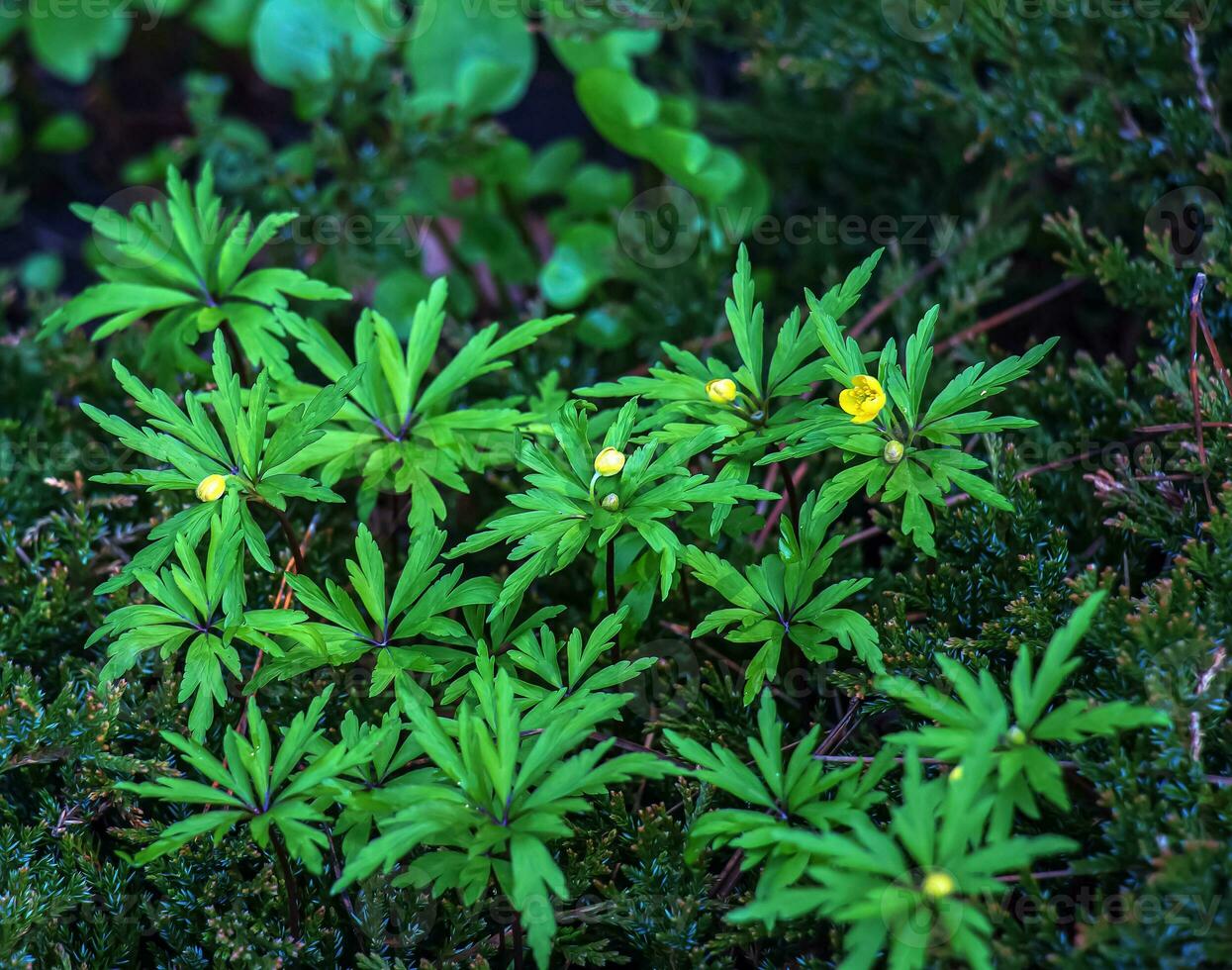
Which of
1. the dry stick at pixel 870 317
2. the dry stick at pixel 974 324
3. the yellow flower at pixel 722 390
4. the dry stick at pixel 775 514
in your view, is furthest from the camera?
the dry stick at pixel 870 317

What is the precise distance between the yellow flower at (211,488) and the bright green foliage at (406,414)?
0.23m

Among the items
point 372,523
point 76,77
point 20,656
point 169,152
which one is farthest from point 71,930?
point 76,77

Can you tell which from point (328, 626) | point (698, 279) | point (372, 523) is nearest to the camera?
point (328, 626)

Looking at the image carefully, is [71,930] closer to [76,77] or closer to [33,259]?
[33,259]

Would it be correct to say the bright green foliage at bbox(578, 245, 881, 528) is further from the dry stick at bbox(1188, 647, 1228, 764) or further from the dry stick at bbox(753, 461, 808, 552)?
the dry stick at bbox(1188, 647, 1228, 764)

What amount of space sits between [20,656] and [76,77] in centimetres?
229

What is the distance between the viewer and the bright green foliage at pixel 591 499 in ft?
5.02

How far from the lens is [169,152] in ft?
10.5

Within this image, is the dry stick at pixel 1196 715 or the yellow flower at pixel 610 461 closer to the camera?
the dry stick at pixel 1196 715

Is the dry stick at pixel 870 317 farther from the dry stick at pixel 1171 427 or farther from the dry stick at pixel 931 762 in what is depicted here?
the dry stick at pixel 931 762

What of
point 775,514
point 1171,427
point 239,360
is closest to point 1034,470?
point 1171,427

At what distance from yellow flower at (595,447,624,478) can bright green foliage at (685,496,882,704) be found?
184 millimetres

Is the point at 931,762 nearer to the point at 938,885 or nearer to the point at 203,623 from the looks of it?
the point at 938,885

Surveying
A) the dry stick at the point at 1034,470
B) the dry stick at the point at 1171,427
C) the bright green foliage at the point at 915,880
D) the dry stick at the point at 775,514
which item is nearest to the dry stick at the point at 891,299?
the dry stick at the point at 775,514
